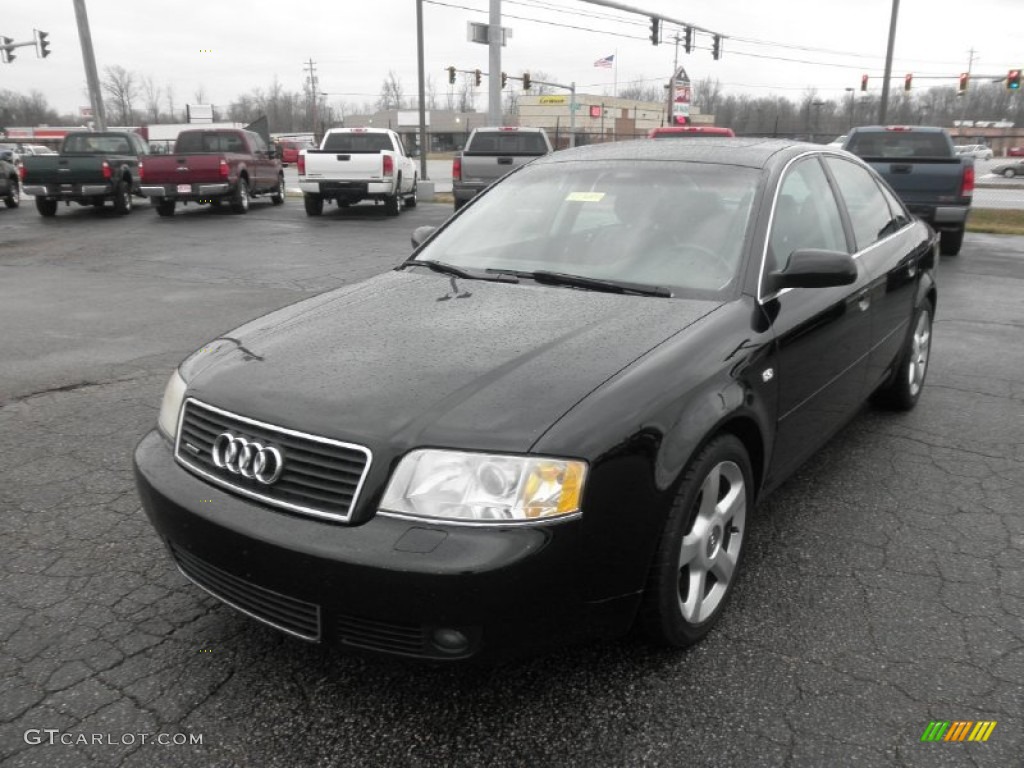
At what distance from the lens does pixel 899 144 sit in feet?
41.1

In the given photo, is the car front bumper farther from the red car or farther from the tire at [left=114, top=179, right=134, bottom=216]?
the red car

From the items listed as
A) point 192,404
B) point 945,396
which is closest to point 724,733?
point 192,404

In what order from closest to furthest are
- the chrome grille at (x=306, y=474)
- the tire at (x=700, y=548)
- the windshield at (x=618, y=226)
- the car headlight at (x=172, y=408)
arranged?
the chrome grille at (x=306, y=474), the tire at (x=700, y=548), the car headlight at (x=172, y=408), the windshield at (x=618, y=226)

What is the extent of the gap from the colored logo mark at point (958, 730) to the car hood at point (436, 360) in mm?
1317

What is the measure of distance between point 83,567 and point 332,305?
1.38 m

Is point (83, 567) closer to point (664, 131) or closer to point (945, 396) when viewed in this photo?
point (945, 396)

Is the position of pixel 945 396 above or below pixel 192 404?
below

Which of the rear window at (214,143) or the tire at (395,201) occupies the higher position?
the rear window at (214,143)

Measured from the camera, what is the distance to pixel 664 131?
1686 centimetres

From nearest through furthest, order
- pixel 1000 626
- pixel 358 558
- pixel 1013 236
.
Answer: pixel 358 558 < pixel 1000 626 < pixel 1013 236

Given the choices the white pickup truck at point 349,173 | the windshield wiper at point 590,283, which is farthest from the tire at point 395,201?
the windshield wiper at point 590,283

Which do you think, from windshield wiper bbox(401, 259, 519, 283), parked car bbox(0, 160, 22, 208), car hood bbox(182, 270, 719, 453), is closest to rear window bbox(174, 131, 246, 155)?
parked car bbox(0, 160, 22, 208)

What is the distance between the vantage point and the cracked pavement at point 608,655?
222 centimetres

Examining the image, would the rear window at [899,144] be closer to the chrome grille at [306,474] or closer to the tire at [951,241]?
the tire at [951,241]
